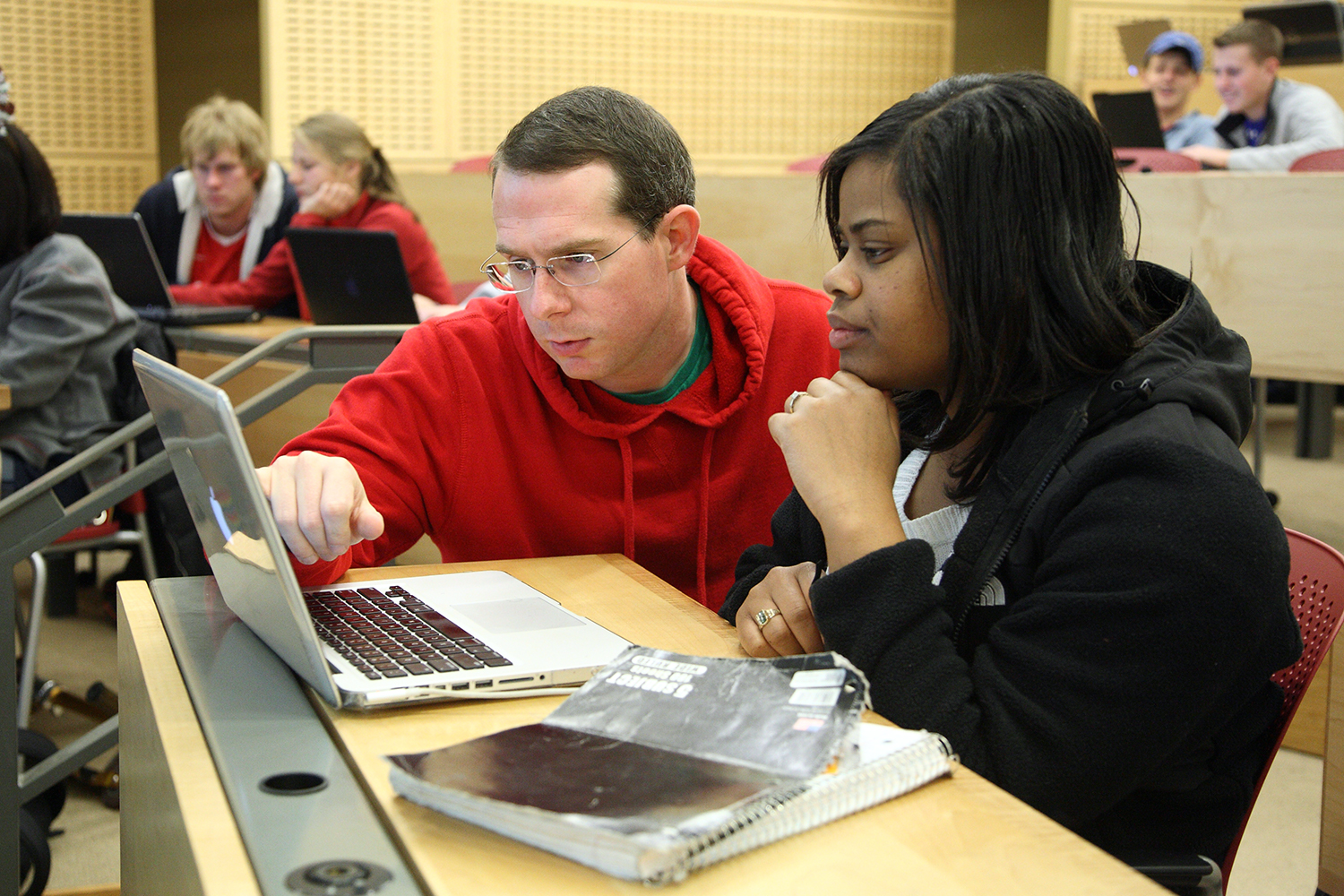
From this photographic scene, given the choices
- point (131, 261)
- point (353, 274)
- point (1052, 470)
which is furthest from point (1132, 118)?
point (1052, 470)

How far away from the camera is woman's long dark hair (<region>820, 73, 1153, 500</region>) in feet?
3.33

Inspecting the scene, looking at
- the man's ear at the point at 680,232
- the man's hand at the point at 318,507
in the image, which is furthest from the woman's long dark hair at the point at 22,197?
the man's hand at the point at 318,507

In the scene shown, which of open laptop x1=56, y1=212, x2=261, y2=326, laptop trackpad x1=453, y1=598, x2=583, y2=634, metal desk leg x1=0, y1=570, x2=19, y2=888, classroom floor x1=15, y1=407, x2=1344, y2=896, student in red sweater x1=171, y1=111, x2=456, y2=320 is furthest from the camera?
student in red sweater x1=171, y1=111, x2=456, y2=320

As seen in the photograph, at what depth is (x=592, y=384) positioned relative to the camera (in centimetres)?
A: 158

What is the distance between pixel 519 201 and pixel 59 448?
1.91 m

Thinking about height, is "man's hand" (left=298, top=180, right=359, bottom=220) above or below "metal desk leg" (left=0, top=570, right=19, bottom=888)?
above

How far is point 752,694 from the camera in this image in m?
0.82

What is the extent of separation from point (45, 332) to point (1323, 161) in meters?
3.76

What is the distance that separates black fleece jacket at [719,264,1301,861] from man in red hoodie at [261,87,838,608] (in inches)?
22.7

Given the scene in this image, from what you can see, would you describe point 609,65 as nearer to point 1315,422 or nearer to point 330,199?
point 330,199

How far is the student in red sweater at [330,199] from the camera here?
406 centimetres

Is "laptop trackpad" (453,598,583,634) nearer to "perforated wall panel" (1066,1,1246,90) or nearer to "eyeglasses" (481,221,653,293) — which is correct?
"eyeglasses" (481,221,653,293)

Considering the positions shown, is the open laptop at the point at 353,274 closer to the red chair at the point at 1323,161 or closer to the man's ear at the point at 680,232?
the man's ear at the point at 680,232

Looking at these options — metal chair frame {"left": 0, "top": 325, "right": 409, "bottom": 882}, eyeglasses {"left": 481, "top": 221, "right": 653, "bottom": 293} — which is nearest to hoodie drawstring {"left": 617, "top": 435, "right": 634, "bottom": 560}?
eyeglasses {"left": 481, "top": 221, "right": 653, "bottom": 293}
